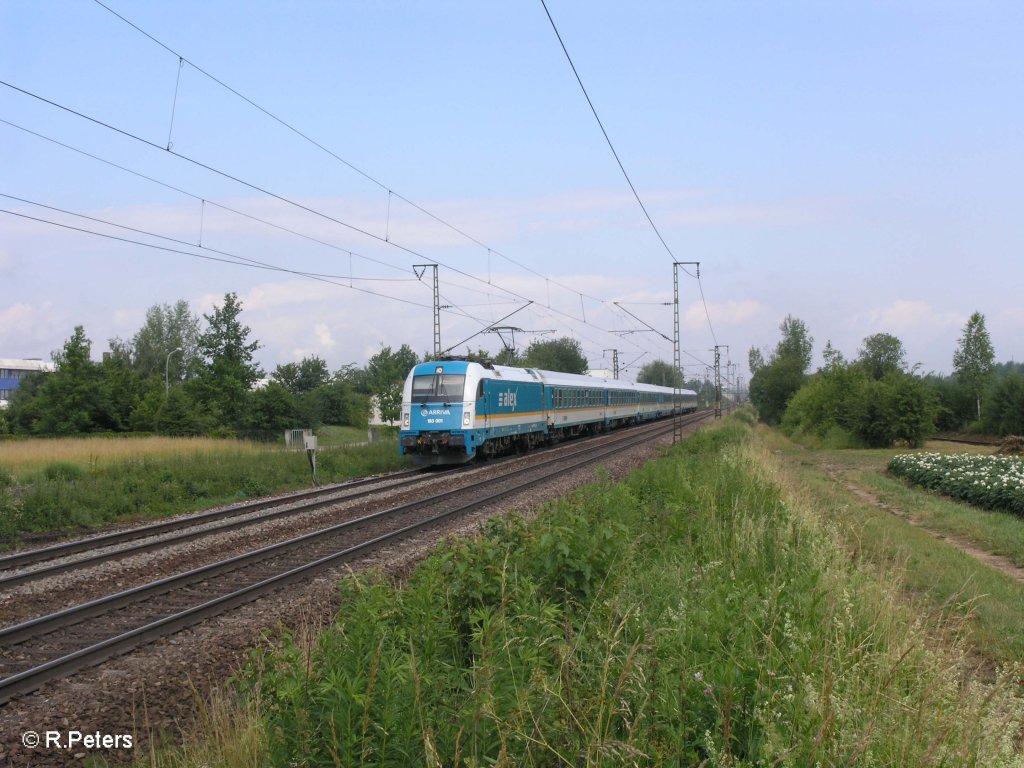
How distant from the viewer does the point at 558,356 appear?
9488 cm

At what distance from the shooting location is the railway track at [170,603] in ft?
22.3

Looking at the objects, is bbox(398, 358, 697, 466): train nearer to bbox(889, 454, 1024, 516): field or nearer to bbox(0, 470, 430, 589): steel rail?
bbox(0, 470, 430, 589): steel rail

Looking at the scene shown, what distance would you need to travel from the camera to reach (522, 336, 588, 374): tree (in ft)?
288

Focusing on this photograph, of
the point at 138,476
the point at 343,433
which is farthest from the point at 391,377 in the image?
the point at 138,476

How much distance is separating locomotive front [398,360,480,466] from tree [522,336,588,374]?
57074 millimetres

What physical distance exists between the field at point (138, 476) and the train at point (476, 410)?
218 cm

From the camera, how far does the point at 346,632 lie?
4.67 meters

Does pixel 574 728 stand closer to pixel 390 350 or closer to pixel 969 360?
pixel 390 350

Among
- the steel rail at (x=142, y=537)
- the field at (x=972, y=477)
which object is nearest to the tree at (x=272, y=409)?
the steel rail at (x=142, y=537)

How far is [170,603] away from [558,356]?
285 ft

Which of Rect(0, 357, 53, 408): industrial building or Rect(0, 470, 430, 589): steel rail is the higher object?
Rect(0, 357, 53, 408): industrial building

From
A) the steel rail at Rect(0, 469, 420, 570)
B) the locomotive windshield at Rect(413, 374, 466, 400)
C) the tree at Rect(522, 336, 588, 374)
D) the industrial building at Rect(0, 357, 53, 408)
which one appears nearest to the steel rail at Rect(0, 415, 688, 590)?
the steel rail at Rect(0, 469, 420, 570)

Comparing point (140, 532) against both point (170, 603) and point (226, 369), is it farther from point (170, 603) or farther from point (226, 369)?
point (226, 369)

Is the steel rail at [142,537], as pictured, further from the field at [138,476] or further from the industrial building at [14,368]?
the industrial building at [14,368]
